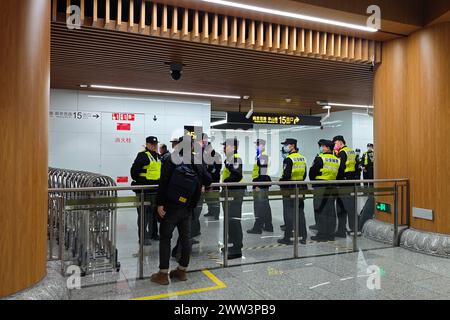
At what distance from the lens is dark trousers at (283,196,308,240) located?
454 centimetres

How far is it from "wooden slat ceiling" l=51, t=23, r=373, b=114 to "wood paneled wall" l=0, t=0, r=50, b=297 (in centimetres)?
189

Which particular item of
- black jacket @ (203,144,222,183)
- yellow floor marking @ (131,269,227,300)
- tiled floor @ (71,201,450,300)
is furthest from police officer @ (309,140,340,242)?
yellow floor marking @ (131,269,227,300)

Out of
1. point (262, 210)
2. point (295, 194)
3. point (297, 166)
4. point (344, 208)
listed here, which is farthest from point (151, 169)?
point (344, 208)

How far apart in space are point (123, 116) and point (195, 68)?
3228mm

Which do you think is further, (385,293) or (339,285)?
(339,285)

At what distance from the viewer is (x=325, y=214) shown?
483 centimetres

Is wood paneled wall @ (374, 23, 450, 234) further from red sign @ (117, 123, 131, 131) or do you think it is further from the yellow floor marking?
red sign @ (117, 123, 131, 131)

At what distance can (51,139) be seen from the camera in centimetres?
825

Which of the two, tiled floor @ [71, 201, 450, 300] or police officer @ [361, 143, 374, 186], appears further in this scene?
police officer @ [361, 143, 374, 186]

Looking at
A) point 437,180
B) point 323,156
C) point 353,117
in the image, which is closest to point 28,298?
point 323,156

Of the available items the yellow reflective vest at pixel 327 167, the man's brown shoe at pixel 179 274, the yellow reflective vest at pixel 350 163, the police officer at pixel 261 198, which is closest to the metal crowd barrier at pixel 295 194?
the police officer at pixel 261 198

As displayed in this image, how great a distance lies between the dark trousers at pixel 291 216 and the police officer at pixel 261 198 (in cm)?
23

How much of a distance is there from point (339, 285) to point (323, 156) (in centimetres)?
241

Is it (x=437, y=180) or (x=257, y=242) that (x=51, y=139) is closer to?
(x=257, y=242)
